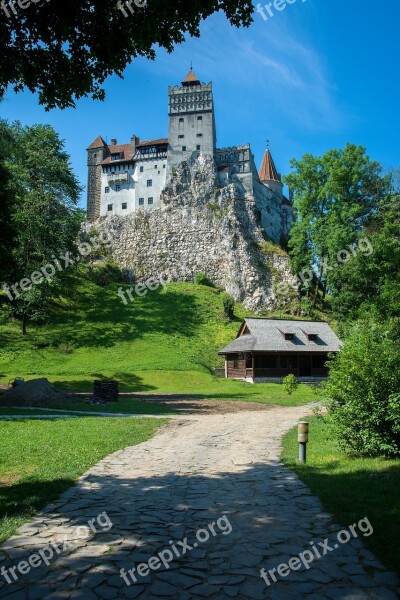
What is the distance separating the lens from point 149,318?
5619cm

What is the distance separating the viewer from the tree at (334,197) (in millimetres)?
48438

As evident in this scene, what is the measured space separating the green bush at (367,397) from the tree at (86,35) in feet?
23.8

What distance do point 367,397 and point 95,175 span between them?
86.9 metres

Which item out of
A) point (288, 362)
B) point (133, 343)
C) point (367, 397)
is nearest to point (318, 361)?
→ point (288, 362)

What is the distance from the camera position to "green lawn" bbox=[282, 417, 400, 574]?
5402mm

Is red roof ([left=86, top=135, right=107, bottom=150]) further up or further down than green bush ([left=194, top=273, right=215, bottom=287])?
further up

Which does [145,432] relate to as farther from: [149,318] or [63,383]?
[149,318]

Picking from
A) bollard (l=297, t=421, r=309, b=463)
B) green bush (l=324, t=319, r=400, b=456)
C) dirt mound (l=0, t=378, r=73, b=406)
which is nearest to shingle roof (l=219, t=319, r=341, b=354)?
dirt mound (l=0, t=378, r=73, b=406)

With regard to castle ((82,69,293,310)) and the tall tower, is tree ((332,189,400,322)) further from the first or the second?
the tall tower

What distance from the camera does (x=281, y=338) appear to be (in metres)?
43.6

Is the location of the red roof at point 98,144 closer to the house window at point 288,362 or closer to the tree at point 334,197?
the tree at point 334,197

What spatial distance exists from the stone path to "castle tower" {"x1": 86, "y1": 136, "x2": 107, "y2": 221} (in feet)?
270

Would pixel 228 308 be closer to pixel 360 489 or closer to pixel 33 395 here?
pixel 33 395

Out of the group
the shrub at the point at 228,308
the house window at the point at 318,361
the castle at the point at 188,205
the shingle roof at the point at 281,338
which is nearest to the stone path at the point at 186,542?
the shingle roof at the point at 281,338
